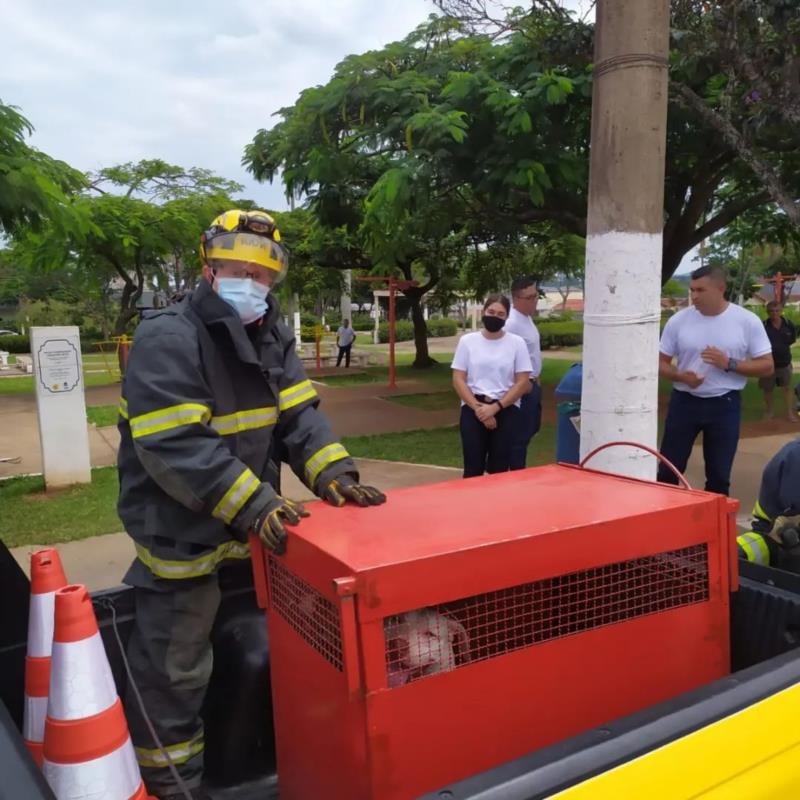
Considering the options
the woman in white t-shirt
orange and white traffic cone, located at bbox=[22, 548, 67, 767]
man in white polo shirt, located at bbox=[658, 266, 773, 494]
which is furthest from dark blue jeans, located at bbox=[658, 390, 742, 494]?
orange and white traffic cone, located at bbox=[22, 548, 67, 767]

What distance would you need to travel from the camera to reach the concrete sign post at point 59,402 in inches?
266

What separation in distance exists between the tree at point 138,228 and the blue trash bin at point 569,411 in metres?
13.3

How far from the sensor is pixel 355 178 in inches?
419

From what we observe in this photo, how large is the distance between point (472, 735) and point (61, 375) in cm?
619

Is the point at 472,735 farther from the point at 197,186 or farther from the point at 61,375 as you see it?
the point at 197,186

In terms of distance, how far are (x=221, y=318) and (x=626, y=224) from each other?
7.18ft

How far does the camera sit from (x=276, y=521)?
178 centimetres

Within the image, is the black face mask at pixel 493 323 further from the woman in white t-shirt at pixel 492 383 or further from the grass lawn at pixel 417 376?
the grass lawn at pixel 417 376

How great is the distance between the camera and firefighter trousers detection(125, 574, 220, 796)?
2.07 metres

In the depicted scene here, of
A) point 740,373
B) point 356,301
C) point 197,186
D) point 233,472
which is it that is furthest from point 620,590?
point 356,301

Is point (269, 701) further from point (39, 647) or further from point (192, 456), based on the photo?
point (192, 456)

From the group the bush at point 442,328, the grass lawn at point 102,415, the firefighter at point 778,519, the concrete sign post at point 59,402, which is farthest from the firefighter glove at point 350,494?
the bush at point 442,328

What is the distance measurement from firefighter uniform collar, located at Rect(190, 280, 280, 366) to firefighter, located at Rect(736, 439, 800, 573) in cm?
173

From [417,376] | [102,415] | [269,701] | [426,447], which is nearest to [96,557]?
[269,701]
